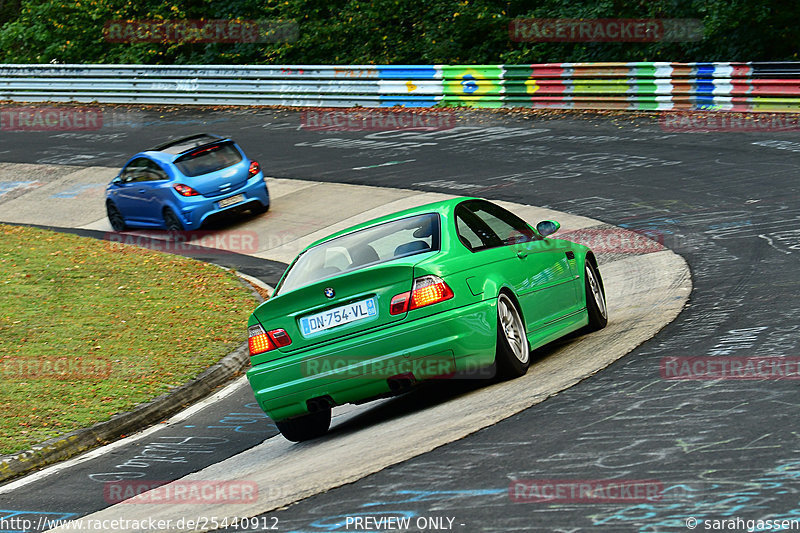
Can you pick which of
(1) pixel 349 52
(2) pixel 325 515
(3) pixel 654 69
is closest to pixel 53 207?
(3) pixel 654 69

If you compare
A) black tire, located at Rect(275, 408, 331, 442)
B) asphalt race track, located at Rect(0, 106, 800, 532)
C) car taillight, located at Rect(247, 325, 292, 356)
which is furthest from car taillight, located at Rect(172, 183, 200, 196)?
car taillight, located at Rect(247, 325, 292, 356)

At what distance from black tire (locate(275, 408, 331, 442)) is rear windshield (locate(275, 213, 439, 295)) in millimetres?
957

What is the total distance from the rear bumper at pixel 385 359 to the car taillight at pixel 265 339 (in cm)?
11

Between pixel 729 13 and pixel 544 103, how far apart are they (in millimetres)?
5070

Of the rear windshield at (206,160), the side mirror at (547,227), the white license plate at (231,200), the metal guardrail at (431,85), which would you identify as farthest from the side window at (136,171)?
the side mirror at (547,227)

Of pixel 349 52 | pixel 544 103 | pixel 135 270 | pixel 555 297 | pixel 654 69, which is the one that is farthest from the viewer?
pixel 349 52

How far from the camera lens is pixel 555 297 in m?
8.93

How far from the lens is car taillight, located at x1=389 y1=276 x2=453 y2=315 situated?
761cm

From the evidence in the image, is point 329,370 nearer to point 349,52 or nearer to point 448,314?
point 448,314

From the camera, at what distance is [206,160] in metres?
19.8

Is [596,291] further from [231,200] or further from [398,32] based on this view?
[398,32]

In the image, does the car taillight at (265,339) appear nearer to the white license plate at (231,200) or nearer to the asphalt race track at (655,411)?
the asphalt race track at (655,411)

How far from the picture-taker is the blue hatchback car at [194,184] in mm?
19594

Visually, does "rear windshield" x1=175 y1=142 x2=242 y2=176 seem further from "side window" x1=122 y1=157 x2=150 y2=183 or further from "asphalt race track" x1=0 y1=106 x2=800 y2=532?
"asphalt race track" x1=0 y1=106 x2=800 y2=532
